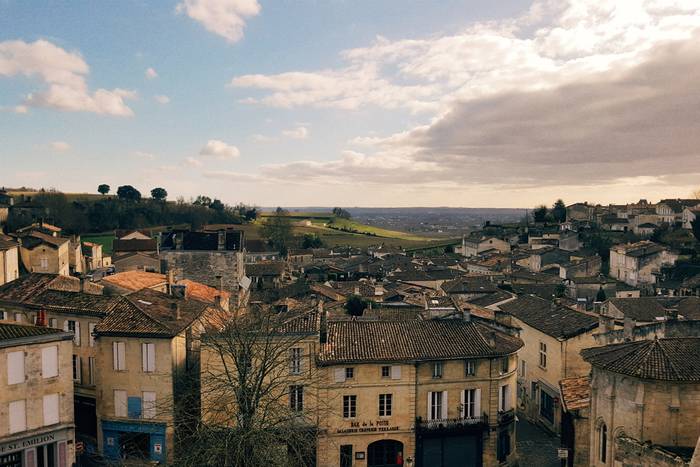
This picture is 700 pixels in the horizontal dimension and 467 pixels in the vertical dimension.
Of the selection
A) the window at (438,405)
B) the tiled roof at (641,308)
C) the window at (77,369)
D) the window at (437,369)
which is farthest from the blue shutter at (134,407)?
the tiled roof at (641,308)

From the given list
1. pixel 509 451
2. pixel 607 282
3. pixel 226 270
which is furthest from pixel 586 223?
pixel 509 451

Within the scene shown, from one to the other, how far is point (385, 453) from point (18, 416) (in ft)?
63.1

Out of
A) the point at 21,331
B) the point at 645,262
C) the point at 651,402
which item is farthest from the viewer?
the point at 645,262

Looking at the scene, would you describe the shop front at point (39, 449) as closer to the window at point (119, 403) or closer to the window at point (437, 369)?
the window at point (119, 403)

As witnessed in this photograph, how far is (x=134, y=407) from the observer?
31.5m

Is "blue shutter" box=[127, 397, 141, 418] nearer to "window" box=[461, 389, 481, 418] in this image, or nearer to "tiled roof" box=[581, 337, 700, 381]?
"window" box=[461, 389, 481, 418]

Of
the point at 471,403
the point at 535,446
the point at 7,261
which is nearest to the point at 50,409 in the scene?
the point at 471,403

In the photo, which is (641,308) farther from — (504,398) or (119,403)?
(119,403)

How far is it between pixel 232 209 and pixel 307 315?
15866cm

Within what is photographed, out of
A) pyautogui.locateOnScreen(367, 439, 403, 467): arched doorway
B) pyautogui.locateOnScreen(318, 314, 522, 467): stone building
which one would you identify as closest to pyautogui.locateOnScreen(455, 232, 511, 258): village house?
pyautogui.locateOnScreen(318, 314, 522, 467): stone building

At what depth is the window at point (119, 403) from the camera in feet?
104

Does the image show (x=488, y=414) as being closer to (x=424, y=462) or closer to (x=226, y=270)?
(x=424, y=462)

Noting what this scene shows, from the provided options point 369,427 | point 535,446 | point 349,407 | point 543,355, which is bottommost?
point 535,446

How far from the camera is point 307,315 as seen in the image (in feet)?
106
